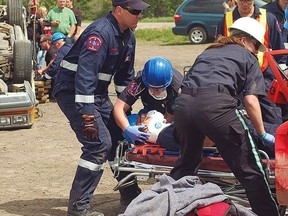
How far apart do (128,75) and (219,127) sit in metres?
1.51

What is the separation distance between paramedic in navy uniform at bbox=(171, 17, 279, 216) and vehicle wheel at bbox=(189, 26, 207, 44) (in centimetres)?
1696

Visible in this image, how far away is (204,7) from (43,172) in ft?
48.8

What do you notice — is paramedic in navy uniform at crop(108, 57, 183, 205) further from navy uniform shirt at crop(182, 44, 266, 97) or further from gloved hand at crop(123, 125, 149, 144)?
navy uniform shirt at crop(182, 44, 266, 97)

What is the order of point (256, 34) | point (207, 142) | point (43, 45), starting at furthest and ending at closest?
point (43, 45), point (207, 142), point (256, 34)

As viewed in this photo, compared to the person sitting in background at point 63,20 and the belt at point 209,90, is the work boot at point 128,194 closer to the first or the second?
the belt at point 209,90

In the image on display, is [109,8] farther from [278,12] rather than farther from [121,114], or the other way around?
[121,114]

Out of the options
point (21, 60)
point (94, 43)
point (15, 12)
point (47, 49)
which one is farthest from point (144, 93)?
point (47, 49)

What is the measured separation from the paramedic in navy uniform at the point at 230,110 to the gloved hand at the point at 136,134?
0.62 meters

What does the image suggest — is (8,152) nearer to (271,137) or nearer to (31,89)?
(31,89)

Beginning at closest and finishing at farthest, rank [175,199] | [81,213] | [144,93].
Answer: [175,199], [81,213], [144,93]

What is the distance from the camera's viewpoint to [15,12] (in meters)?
11.0

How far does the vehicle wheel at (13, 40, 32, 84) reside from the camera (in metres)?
9.72

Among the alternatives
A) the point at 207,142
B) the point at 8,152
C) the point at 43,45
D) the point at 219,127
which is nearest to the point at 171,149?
the point at 207,142

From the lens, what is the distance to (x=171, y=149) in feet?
18.1
